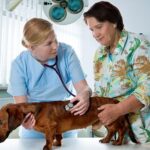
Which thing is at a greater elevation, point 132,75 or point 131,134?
point 132,75

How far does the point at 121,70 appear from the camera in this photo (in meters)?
1.21

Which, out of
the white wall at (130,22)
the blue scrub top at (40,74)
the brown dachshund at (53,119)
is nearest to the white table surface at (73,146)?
the brown dachshund at (53,119)

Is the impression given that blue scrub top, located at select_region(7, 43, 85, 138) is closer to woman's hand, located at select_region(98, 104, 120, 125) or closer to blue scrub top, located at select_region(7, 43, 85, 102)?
blue scrub top, located at select_region(7, 43, 85, 102)

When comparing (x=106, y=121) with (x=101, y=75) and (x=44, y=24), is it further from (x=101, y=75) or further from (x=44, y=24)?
(x=44, y=24)

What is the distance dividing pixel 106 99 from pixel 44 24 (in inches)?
14.1

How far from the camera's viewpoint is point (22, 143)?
121 cm

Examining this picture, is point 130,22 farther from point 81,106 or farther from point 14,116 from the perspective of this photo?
point 14,116

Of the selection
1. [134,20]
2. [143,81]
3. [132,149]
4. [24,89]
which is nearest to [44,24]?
[24,89]

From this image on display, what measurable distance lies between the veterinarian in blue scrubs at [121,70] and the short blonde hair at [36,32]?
6.7 inches

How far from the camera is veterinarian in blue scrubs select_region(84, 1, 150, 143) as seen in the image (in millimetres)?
1146

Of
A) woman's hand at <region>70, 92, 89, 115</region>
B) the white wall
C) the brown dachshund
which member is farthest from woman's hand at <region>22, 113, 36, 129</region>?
the white wall

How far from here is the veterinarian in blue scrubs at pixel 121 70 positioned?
1146mm

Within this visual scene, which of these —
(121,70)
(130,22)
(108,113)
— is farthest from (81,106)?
(130,22)

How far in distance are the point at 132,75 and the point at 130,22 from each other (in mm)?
2203
